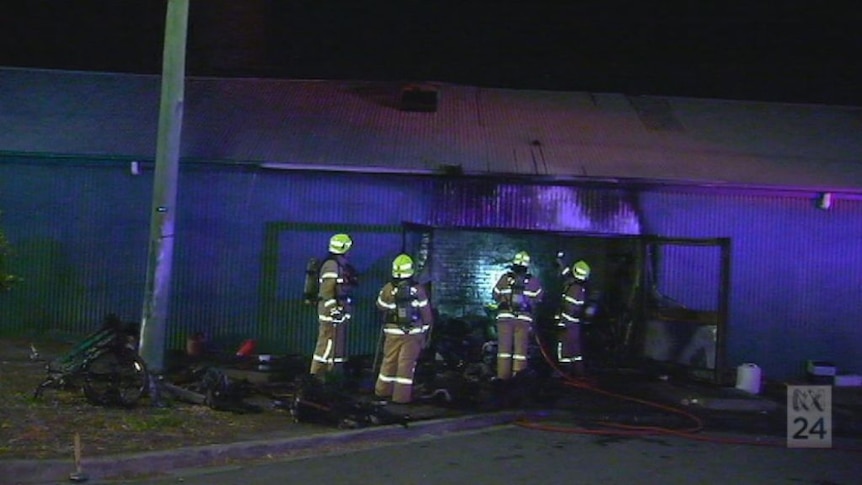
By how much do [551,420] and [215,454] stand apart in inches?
184

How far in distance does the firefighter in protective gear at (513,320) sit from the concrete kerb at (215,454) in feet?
8.49

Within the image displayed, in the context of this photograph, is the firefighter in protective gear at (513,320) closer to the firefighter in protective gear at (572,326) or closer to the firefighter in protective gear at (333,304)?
the firefighter in protective gear at (572,326)

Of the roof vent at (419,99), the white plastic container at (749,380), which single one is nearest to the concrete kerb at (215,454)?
the white plastic container at (749,380)

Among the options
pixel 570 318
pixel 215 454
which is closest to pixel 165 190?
pixel 215 454

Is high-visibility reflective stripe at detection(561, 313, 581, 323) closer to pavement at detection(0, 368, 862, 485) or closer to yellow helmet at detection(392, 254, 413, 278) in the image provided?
pavement at detection(0, 368, 862, 485)

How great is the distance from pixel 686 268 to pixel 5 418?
447 inches

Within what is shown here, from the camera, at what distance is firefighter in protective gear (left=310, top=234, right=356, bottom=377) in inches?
484

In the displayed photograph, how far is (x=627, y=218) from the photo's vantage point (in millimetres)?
16391

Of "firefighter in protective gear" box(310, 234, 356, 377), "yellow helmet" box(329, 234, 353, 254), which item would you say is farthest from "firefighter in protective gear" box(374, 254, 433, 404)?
→ "yellow helmet" box(329, 234, 353, 254)

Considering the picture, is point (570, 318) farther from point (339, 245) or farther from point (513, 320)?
point (339, 245)

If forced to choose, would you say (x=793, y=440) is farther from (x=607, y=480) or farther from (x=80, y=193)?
(x=80, y=193)

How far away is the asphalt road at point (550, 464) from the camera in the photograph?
26.9ft

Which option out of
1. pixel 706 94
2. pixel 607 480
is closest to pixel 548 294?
pixel 706 94

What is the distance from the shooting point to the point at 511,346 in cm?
1373
